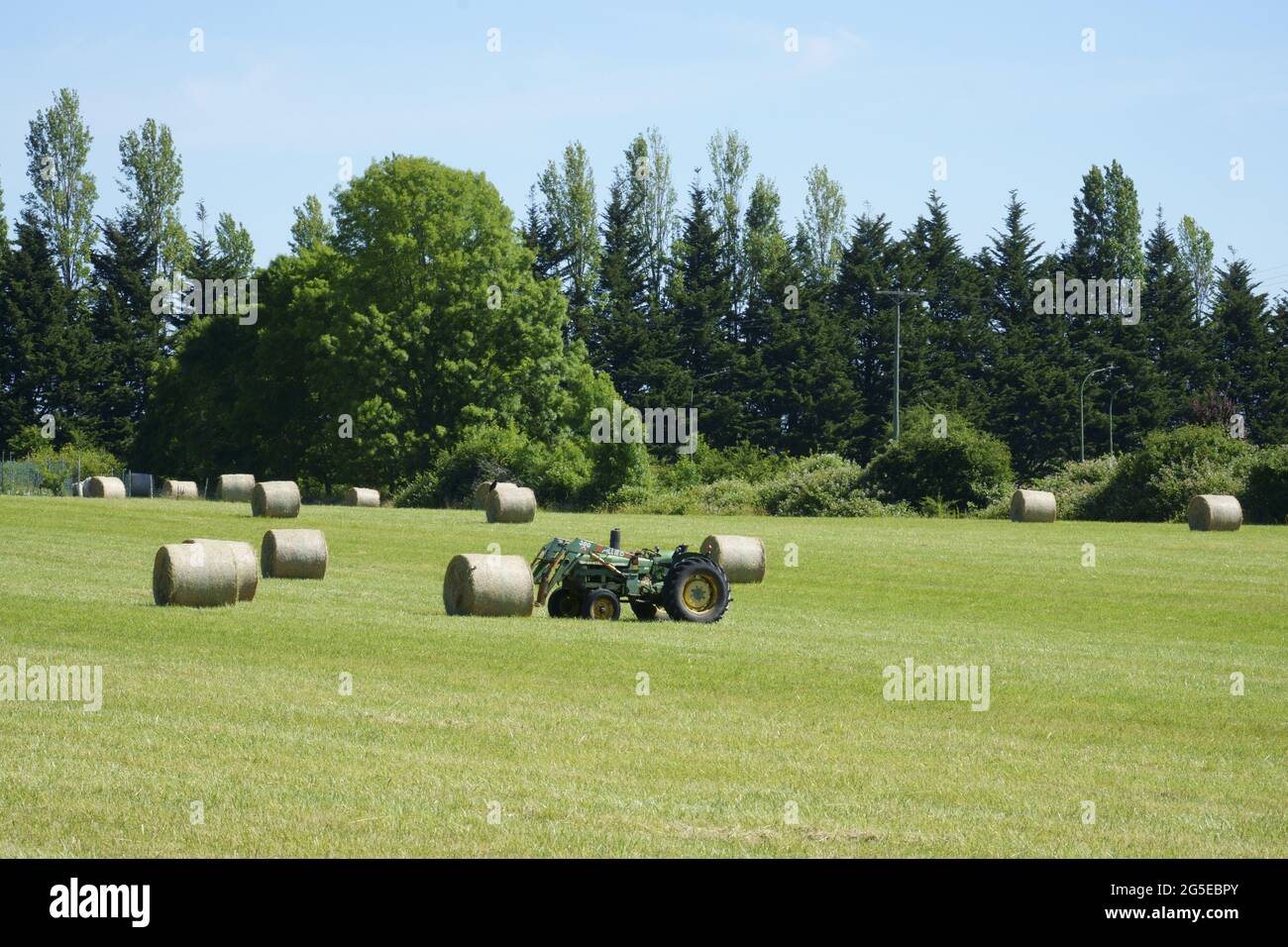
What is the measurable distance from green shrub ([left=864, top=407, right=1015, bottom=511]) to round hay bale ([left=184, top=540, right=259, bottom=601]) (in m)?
46.1

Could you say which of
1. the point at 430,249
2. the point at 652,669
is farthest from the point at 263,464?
the point at 652,669

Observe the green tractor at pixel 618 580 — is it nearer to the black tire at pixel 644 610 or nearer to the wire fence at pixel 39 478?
the black tire at pixel 644 610

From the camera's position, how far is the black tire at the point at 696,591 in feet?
80.3

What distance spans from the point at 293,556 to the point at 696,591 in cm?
1007

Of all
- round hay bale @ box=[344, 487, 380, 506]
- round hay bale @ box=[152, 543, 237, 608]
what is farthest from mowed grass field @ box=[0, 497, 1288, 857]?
round hay bale @ box=[344, 487, 380, 506]

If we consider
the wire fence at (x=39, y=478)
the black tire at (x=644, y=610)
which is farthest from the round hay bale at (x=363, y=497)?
the black tire at (x=644, y=610)

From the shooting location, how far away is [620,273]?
108 metres

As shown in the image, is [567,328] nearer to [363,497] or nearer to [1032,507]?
[363,497]

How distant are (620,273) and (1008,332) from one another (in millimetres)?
26751

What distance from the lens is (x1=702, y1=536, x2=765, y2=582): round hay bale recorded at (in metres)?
32.6

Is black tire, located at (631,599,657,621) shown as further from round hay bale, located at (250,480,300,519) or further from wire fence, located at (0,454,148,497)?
wire fence, located at (0,454,148,497)

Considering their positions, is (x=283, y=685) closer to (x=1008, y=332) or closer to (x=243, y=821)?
(x=243, y=821)

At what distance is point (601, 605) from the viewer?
81.6 ft

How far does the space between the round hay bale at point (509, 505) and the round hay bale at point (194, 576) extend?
96.6 ft
